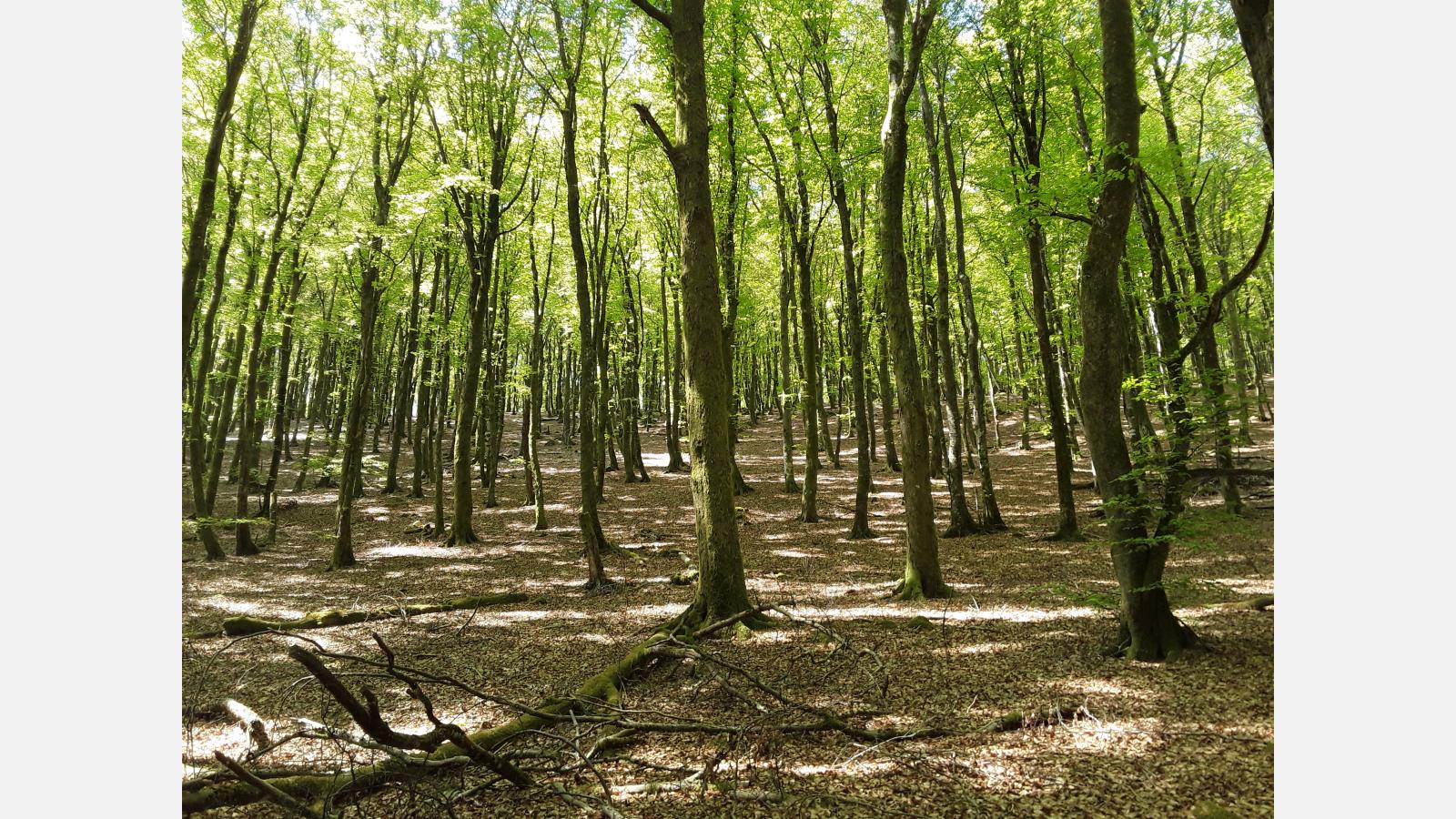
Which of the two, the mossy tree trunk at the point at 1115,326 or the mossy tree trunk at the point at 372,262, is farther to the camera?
the mossy tree trunk at the point at 372,262

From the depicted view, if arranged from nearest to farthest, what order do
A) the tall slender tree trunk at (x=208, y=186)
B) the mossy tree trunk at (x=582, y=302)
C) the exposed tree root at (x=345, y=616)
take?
1. the tall slender tree trunk at (x=208, y=186)
2. the exposed tree root at (x=345, y=616)
3. the mossy tree trunk at (x=582, y=302)

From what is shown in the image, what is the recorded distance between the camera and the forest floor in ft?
9.85

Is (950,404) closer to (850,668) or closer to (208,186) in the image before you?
(850,668)

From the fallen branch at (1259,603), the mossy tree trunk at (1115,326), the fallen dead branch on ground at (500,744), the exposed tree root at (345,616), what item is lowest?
the exposed tree root at (345,616)

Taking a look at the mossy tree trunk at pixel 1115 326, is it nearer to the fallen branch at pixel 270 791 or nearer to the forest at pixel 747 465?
the forest at pixel 747 465

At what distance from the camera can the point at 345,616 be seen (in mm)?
8141

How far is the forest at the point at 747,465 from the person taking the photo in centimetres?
342

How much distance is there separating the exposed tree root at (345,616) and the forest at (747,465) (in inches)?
2.3

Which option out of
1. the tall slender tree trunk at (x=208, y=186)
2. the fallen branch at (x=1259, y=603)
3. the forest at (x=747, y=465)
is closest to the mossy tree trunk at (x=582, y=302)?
the forest at (x=747, y=465)

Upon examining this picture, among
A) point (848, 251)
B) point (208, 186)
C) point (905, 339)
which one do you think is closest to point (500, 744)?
point (905, 339)

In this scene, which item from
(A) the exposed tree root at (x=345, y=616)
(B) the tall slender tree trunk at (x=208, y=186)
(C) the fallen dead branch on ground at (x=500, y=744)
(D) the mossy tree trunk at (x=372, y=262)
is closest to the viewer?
(C) the fallen dead branch on ground at (x=500, y=744)

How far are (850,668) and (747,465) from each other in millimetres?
17396

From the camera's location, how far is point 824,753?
12.7ft
